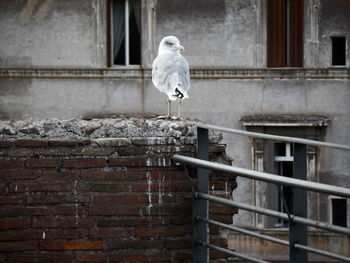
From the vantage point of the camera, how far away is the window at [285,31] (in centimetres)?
2181

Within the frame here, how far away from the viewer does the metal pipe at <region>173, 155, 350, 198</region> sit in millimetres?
4691

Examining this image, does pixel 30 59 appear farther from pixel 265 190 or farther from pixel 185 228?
pixel 185 228

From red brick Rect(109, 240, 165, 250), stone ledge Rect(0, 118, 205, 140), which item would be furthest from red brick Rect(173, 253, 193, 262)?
stone ledge Rect(0, 118, 205, 140)

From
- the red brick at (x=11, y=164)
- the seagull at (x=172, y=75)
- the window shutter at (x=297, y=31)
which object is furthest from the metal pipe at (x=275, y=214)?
the window shutter at (x=297, y=31)

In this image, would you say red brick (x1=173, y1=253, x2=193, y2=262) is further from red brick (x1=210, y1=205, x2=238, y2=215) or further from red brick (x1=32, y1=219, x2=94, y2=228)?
red brick (x1=32, y1=219, x2=94, y2=228)

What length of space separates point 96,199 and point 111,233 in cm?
23

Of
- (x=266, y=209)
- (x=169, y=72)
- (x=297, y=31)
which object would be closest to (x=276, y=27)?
(x=297, y=31)

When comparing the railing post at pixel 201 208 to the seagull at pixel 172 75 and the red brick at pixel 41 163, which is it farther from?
the seagull at pixel 172 75

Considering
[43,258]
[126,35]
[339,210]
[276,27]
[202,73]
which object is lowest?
[339,210]

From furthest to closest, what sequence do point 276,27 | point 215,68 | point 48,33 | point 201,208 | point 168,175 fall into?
point 48,33 → point 215,68 → point 276,27 → point 168,175 → point 201,208

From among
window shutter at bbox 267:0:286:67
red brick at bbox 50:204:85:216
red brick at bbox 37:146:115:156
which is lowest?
red brick at bbox 50:204:85:216

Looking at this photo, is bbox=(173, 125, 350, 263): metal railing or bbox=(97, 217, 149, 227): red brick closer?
bbox=(173, 125, 350, 263): metal railing

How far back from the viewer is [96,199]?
627 cm

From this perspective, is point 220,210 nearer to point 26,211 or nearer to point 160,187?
point 160,187
